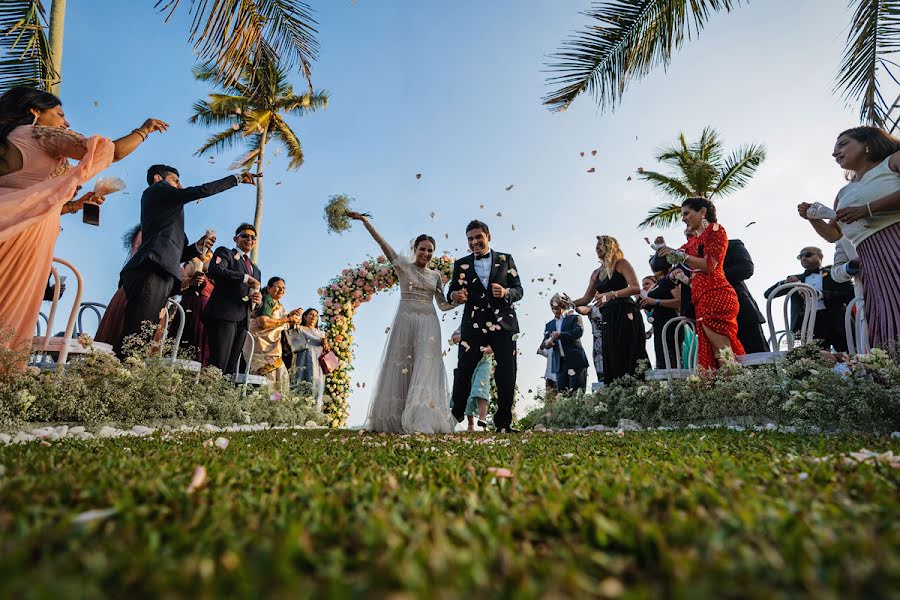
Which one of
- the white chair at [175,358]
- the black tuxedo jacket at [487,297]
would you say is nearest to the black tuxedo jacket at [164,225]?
the white chair at [175,358]

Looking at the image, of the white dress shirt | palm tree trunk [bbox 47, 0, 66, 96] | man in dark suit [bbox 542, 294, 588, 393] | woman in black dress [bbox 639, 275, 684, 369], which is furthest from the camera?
man in dark suit [bbox 542, 294, 588, 393]

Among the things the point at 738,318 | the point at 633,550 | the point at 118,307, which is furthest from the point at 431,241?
the point at 633,550

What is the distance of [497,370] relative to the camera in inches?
259

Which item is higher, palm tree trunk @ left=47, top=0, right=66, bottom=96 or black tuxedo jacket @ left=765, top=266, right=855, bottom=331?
palm tree trunk @ left=47, top=0, right=66, bottom=96

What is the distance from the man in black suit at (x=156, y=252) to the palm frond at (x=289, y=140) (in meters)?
17.1

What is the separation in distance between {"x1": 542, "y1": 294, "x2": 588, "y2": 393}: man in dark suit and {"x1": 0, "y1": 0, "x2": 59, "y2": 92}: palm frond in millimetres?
8514

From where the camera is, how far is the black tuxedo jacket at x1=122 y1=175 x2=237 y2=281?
557 centimetres

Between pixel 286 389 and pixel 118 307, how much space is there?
Answer: 15.5ft

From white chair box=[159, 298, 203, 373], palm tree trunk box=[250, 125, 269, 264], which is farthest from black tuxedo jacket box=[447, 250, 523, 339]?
palm tree trunk box=[250, 125, 269, 264]

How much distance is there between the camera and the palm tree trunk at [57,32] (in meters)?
7.00

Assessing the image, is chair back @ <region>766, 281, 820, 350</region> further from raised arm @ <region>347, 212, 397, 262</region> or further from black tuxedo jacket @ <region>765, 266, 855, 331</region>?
raised arm @ <region>347, 212, 397, 262</region>

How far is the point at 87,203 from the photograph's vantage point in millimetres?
4781

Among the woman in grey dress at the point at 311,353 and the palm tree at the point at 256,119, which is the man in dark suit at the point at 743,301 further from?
the palm tree at the point at 256,119

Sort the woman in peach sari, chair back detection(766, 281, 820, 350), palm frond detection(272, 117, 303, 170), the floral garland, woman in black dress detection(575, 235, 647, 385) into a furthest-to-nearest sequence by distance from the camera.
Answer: palm frond detection(272, 117, 303, 170) < the floral garland < woman in black dress detection(575, 235, 647, 385) < chair back detection(766, 281, 820, 350) < the woman in peach sari
